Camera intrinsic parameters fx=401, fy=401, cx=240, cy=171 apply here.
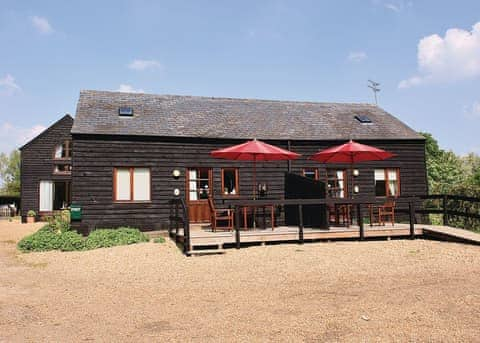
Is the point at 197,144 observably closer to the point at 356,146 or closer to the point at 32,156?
the point at 356,146

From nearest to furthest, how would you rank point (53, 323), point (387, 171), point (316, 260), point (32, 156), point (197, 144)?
point (53, 323) < point (316, 260) < point (197, 144) < point (387, 171) < point (32, 156)

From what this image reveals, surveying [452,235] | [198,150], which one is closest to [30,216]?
[198,150]

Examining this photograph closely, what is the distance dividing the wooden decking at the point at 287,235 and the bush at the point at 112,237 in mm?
1717

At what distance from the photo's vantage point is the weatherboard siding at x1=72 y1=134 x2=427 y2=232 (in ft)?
41.3

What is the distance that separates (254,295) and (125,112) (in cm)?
1023

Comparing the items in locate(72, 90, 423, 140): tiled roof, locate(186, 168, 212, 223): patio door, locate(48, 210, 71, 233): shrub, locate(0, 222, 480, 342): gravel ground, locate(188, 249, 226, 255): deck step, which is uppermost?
locate(72, 90, 423, 140): tiled roof

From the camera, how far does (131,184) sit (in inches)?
511

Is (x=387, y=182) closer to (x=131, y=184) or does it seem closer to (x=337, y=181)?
(x=337, y=181)

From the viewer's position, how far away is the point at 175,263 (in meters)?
7.90

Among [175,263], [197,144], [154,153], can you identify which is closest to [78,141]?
[154,153]

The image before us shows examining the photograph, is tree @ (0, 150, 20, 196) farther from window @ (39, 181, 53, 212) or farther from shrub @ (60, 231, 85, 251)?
shrub @ (60, 231, 85, 251)

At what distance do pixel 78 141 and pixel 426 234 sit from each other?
34.1 feet

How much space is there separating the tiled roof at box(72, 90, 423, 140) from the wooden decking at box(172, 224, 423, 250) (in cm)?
491

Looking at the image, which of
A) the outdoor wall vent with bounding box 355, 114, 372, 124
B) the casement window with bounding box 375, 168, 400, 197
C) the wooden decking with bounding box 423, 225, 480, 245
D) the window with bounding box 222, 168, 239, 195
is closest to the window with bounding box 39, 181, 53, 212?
the window with bounding box 222, 168, 239, 195
